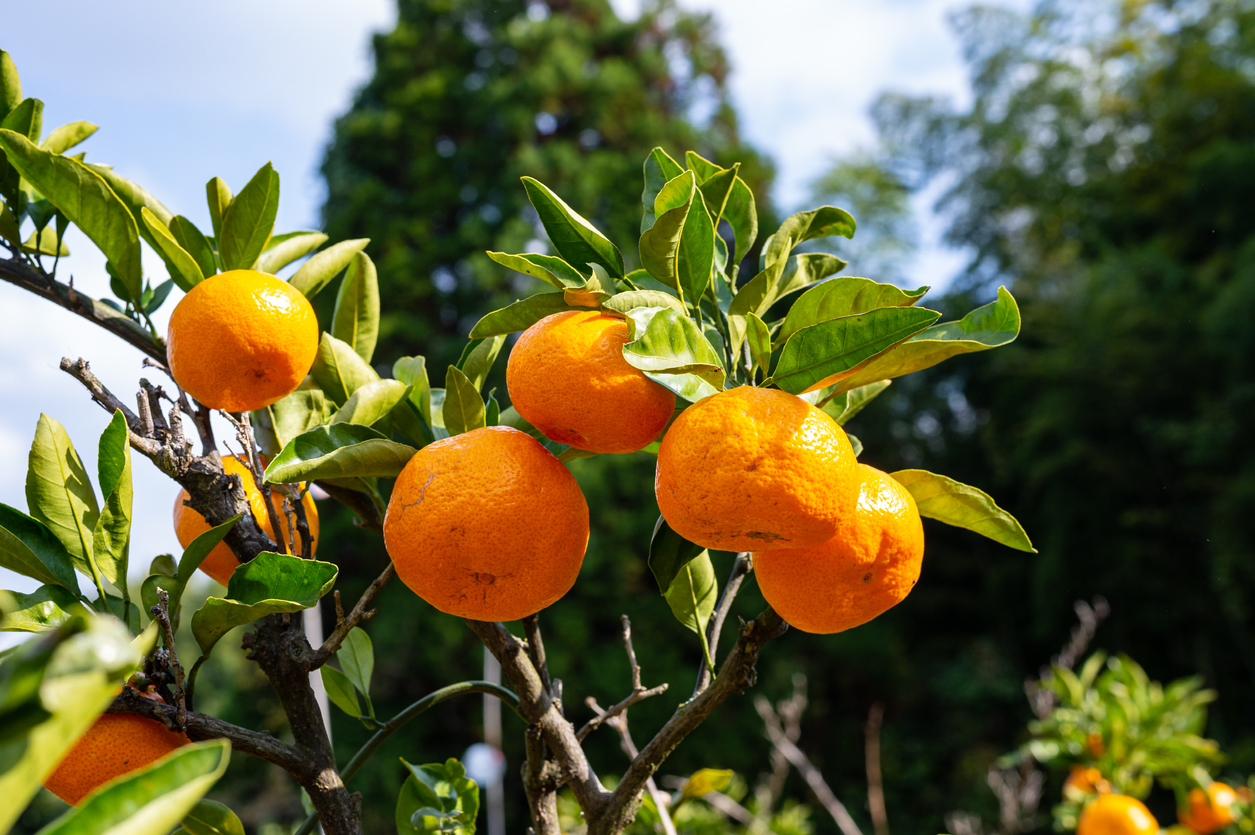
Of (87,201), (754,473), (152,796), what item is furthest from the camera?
(87,201)

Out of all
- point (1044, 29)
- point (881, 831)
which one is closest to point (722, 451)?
point (881, 831)

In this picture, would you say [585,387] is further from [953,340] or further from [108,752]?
[108,752]

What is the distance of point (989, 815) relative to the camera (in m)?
5.10

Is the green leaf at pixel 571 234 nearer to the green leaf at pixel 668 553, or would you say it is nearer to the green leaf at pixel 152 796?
the green leaf at pixel 668 553

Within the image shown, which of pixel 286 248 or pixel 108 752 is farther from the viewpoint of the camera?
pixel 286 248

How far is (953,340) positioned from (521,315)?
25 centimetres

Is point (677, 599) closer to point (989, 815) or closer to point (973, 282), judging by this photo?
point (989, 815)

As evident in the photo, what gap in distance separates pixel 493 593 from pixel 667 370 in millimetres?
157

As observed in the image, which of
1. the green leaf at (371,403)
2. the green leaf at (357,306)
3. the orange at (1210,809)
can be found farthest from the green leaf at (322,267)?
the orange at (1210,809)

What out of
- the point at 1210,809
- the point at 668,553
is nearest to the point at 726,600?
the point at 668,553

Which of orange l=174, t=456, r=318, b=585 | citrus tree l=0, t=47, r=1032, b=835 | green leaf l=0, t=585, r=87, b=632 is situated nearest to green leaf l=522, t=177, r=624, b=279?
citrus tree l=0, t=47, r=1032, b=835

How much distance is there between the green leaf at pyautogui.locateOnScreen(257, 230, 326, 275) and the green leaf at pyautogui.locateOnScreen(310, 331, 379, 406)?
91mm

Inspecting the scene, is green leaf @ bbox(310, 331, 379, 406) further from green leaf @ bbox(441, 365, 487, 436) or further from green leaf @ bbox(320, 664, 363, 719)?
green leaf @ bbox(320, 664, 363, 719)

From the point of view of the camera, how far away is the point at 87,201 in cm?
47
